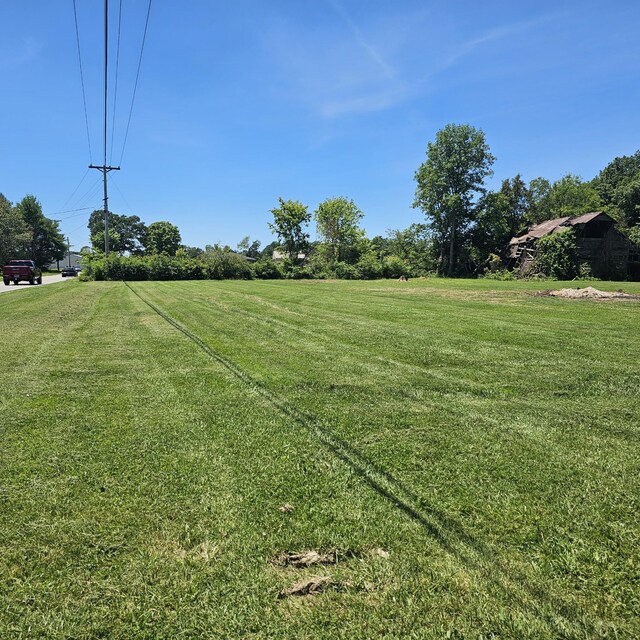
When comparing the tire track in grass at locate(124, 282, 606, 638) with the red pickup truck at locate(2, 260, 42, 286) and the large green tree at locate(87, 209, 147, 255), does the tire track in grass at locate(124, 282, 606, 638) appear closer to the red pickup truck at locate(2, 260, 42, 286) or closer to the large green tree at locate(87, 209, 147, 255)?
the red pickup truck at locate(2, 260, 42, 286)

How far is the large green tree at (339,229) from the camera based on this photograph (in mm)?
56219

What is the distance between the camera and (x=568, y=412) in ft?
13.9

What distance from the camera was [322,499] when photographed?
271cm

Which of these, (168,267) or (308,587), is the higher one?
(168,267)

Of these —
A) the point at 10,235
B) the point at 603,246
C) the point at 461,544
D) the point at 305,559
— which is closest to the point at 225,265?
the point at 10,235

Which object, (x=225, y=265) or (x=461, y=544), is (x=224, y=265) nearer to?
(x=225, y=265)

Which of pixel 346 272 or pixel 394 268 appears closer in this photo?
pixel 346 272

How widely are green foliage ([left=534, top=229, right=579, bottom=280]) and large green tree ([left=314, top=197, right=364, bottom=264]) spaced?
24.2 m

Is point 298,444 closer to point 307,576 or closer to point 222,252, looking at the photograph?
point 307,576

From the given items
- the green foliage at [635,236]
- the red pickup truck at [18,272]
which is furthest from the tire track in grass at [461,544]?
the green foliage at [635,236]

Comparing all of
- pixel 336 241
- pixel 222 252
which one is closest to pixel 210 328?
pixel 222 252

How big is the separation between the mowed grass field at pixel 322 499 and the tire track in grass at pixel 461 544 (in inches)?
0.4

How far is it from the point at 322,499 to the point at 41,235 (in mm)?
83863

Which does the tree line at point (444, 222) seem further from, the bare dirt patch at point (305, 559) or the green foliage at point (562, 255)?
the bare dirt patch at point (305, 559)
